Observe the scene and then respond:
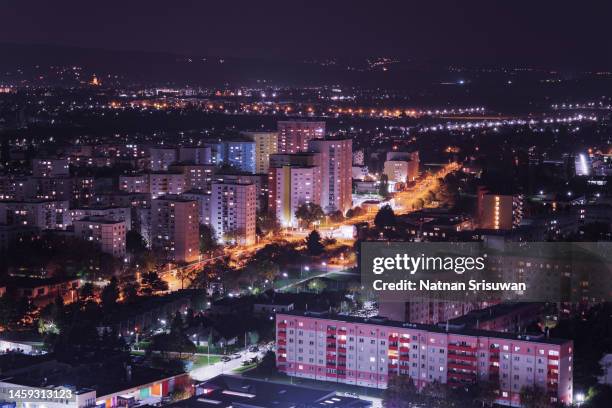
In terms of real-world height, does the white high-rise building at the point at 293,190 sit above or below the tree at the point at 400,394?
above

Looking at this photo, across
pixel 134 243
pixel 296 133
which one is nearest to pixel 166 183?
pixel 134 243

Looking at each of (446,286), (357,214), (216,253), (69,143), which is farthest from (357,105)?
(446,286)

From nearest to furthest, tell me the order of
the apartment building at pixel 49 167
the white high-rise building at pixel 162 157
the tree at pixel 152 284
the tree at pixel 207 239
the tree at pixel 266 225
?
the tree at pixel 152 284
the tree at pixel 207 239
the tree at pixel 266 225
the apartment building at pixel 49 167
the white high-rise building at pixel 162 157

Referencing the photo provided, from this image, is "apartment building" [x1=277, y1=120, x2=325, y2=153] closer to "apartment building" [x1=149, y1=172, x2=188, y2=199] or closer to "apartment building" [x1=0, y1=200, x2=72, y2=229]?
"apartment building" [x1=149, y1=172, x2=188, y2=199]

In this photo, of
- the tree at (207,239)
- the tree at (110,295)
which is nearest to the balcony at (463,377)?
the tree at (110,295)

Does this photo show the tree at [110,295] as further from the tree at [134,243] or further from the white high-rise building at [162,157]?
the white high-rise building at [162,157]

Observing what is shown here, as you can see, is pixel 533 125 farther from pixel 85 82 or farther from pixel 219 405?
pixel 219 405

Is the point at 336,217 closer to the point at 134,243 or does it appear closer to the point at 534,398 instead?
the point at 134,243
